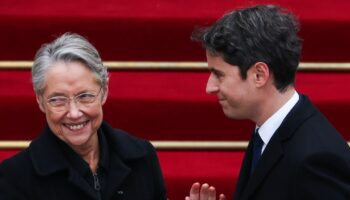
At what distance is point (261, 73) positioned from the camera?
2.10 metres

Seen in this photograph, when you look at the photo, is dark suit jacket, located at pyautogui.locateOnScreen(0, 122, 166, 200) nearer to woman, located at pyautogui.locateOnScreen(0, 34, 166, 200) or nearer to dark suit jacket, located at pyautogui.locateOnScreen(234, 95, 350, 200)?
woman, located at pyautogui.locateOnScreen(0, 34, 166, 200)

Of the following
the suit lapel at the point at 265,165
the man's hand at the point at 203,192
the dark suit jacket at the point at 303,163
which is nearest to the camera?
the dark suit jacket at the point at 303,163

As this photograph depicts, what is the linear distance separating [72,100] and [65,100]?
0.02 metres

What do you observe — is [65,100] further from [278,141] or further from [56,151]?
[278,141]

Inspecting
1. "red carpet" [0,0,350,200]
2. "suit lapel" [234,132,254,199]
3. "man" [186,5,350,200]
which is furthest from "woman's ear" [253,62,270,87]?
"red carpet" [0,0,350,200]

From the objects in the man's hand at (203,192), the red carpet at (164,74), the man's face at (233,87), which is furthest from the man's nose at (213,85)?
the red carpet at (164,74)

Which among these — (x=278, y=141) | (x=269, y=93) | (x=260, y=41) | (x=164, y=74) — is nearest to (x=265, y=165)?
(x=278, y=141)

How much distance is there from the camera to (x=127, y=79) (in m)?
3.29

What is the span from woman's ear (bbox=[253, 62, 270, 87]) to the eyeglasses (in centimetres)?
41

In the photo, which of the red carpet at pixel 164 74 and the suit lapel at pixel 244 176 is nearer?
the suit lapel at pixel 244 176

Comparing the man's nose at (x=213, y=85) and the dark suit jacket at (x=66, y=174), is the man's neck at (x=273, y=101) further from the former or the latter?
the dark suit jacket at (x=66, y=174)

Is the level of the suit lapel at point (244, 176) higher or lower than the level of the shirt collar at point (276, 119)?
lower

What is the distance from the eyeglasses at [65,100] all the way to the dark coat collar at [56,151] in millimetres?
102

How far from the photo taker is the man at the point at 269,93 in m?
2.04
